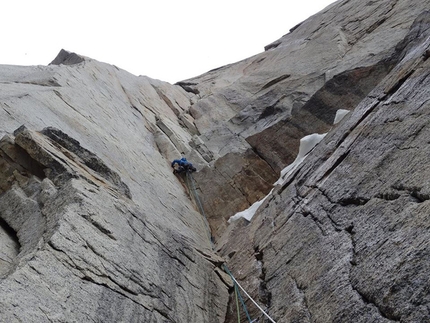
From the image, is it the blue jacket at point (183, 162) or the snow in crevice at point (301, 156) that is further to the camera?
the blue jacket at point (183, 162)

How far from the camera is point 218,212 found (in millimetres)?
16125

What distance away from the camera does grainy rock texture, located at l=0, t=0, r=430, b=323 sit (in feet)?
21.9

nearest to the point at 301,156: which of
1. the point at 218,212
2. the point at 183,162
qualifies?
the point at 218,212

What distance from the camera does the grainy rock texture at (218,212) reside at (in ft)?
21.9

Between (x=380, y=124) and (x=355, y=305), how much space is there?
4.92 m

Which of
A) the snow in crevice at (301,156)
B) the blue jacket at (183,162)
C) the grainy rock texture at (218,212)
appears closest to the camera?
the grainy rock texture at (218,212)

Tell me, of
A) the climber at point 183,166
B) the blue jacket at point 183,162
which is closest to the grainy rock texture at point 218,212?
the climber at point 183,166

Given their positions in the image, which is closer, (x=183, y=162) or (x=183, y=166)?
(x=183, y=162)

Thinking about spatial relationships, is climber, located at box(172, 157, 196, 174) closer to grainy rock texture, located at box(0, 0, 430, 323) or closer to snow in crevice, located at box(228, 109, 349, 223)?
grainy rock texture, located at box(0, 0, 430, 323)

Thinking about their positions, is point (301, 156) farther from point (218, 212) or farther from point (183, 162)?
point (183, 162)

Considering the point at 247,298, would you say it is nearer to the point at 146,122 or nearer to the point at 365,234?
the point at 365,234

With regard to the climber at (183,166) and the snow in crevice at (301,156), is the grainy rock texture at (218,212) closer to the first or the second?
the climber at (183,166)

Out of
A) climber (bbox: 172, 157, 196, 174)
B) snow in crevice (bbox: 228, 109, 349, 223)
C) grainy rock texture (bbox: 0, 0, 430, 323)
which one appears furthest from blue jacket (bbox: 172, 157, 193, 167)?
snow in crevice (bbox: 228, 109, 349, 223)

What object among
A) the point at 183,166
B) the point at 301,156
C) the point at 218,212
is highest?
the point at 183,166
